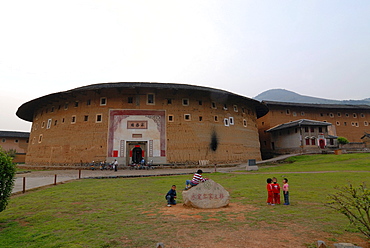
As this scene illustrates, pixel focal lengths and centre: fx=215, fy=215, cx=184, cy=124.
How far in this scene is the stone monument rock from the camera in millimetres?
6652

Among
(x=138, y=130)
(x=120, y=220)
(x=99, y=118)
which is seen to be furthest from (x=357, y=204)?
(x=99, y=118)

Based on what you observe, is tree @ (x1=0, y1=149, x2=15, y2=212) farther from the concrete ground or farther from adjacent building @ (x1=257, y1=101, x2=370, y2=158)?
adjacent building @ (x1=257, y1=101, x2=370, y2=158)

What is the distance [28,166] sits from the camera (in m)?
25.4

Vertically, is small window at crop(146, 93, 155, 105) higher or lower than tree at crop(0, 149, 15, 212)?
higher

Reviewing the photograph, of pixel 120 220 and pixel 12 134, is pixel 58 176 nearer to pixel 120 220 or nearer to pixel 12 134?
pixel 120 220

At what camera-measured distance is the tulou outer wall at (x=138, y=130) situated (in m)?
22.2

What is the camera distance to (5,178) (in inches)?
205

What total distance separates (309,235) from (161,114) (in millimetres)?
19891

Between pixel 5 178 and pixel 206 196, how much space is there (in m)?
5.34

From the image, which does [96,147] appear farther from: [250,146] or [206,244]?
[206,244]

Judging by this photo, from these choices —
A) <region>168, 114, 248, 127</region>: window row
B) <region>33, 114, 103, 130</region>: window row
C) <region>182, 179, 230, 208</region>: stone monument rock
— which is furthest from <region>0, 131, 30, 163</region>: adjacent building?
<region>182, 179, 230, 208</region>: stone monument rock

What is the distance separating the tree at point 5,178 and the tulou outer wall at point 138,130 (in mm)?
16543

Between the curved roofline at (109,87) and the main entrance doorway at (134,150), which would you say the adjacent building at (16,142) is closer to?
the curved roofline at (109,87)

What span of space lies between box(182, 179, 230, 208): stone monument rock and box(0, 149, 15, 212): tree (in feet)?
15.3
